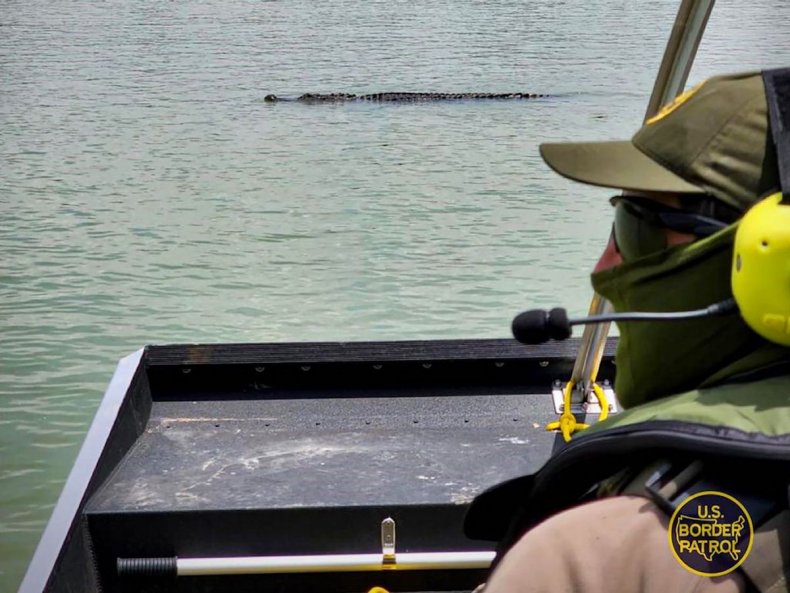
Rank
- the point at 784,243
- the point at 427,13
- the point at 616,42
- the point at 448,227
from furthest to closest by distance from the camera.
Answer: the point at 427,13 → the point at 616,42 → the point at 448,227 → the point at 784,243

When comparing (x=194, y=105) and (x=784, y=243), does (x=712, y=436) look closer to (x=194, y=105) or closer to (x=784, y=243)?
(x=784, y=243)

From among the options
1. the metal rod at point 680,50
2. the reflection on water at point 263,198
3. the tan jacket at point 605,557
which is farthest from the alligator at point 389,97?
the tan jacket at point 605,557

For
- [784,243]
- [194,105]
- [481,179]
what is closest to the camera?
[784,243]

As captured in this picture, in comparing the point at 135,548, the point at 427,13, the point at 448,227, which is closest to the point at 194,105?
the point at 448,227

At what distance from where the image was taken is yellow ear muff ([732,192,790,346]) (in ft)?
3.30

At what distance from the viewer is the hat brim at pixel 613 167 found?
1.16 meters

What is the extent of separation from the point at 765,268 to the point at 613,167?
9.3 inches

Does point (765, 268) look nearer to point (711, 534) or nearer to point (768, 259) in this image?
point (768, 259)

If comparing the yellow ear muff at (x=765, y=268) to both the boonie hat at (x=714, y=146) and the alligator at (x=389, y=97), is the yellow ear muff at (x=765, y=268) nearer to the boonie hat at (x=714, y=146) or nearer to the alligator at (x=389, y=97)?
the boonie hat at (x=714, y=146)

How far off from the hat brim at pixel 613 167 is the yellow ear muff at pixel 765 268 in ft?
0.34

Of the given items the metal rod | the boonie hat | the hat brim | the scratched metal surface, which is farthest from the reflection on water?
the boonie hat

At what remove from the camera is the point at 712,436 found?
1.04 m

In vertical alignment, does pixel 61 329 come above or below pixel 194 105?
above

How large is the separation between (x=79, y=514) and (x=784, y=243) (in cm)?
191
